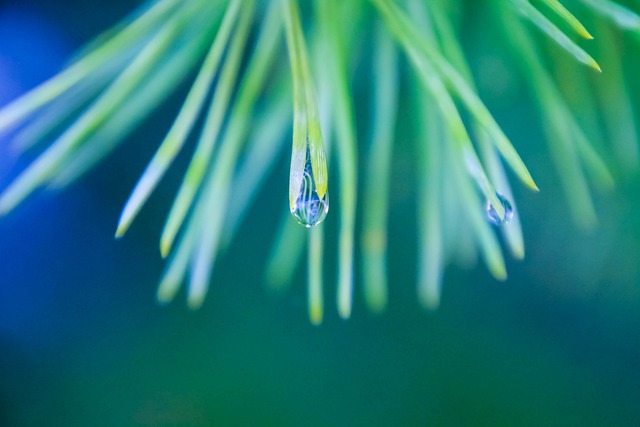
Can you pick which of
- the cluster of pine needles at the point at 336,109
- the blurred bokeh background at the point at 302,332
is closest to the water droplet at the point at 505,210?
the cluster of pine needles at the point at 336,109

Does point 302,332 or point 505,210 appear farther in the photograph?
point 302,332

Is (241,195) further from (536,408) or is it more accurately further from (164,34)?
(536,408)

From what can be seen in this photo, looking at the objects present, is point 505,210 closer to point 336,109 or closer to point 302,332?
point 336,109

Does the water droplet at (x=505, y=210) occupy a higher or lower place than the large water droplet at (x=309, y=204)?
lower

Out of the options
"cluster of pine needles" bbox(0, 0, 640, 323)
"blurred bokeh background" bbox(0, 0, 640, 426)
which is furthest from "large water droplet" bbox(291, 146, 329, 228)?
"blurred bokeh background" bbox(0, 0, 640, 426)

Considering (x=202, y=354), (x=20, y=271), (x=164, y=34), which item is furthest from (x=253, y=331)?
(x=164, y=34)

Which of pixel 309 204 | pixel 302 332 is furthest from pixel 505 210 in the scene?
pixel 302 332

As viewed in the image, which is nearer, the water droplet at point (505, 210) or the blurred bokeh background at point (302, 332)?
the water droplet at point (505, 210)

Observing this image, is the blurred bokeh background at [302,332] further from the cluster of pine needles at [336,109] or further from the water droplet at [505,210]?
the water droplet at [505,210]
